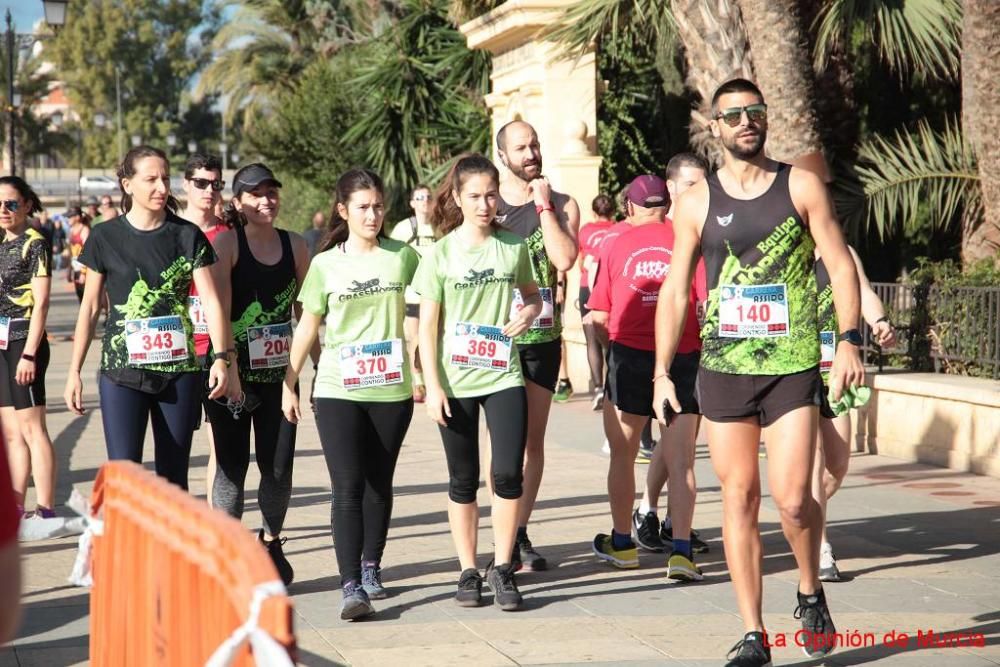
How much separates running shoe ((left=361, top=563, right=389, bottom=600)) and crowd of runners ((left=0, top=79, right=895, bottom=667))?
0.03 ft

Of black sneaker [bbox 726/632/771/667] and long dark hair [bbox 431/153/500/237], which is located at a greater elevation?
long dark hair [bbox 431/153/500/237]

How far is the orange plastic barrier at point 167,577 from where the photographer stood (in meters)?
2.39

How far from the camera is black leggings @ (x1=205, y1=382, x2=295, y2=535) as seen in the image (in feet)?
21.5

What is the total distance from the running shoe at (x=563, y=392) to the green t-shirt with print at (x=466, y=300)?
310 inches

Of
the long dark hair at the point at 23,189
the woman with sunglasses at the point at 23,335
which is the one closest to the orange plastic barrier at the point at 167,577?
the woman with sunglasses at the point at 23,335

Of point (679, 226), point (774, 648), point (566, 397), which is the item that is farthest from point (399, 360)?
point (566, 397)

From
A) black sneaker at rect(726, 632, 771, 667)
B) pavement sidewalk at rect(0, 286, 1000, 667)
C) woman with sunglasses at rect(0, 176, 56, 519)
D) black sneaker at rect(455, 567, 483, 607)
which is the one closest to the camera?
black sneaker at rect(726, 632, 771, 667)

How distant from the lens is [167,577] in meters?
2.86

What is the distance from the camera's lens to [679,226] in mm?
5266

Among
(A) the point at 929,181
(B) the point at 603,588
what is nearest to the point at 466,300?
(B) the point at 603,588

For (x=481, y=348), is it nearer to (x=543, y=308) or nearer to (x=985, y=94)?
(x=543, y=308)

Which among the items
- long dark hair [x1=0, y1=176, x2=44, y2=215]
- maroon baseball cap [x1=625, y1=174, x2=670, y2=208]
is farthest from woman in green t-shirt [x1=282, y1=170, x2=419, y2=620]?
long dark hair [x1=0, y1=176, x2=44, y2=215]

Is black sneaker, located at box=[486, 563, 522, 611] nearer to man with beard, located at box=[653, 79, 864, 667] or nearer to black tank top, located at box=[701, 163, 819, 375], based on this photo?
man with beard, located at box=[653, 79, 864, 667]

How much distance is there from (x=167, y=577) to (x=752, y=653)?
2690mm
